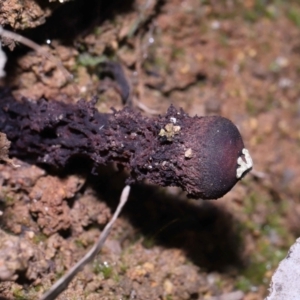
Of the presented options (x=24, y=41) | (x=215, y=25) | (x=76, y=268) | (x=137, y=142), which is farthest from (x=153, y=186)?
(x=215, y=25)

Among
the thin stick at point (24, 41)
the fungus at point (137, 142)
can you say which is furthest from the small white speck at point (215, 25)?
the fungus at point (137, 142)

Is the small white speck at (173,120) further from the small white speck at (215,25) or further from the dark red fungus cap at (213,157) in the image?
the small white speck at (215,25)

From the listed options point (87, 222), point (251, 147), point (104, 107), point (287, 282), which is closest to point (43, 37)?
point (104, 107)

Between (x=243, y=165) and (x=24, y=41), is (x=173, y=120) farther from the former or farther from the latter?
(x=24, y=41)

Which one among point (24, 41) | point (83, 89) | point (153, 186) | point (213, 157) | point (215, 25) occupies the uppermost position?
point (24, 41)

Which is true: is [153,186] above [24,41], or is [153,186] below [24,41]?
below

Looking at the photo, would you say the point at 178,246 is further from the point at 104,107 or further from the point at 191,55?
the point at 191,55
